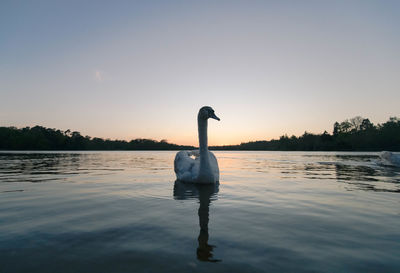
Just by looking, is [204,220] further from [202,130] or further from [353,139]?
[353,139]

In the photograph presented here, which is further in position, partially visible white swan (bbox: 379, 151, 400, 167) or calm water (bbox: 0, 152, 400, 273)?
partially visible white swan (bbox: 379, 151, 400, 167)

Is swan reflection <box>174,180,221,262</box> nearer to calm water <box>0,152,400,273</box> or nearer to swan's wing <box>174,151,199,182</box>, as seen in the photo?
calm water <box>0,152,400,273</box>

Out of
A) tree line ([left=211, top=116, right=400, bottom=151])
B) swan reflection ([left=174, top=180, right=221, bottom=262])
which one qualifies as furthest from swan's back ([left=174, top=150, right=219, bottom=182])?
tree line ([left=211, top=116, right=400, bottom=151])

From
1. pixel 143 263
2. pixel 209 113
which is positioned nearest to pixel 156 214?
pixel 143 263

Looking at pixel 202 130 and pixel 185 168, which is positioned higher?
pixel 202 130

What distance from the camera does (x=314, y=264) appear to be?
227 centimetres

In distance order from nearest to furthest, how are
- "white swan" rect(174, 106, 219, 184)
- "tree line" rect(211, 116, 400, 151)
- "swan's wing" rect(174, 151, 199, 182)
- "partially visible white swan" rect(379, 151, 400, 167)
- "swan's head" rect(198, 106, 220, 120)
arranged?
"white swan" rect(174, 106, 219, 184), "swan's head" rect(198, 106, 220, 120), "swan's wing" rect(174, 151, 199, 182), "partially visible white swan" rect(379, 151, 400, 167), "tree line" rect(211, 116, 400, 151)

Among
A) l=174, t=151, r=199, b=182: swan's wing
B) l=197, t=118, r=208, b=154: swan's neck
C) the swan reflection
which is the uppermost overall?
l=197, t=118, r=208, b=154: swan's neck

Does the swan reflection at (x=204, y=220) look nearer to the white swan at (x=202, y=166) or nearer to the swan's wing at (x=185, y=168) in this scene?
the white swan at (x=202, y=166)

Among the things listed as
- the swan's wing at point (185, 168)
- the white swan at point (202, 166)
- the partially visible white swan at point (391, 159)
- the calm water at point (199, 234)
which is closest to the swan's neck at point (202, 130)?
the white swan at point (202, 166)

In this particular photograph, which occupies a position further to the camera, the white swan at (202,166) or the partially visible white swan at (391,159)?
the partially visible white swan at (391,159)

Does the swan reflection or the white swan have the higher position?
the white swan

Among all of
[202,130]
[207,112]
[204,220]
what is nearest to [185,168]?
[202,130]

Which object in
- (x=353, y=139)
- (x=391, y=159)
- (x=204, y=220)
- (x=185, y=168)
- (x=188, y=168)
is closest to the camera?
(x=204, y=220)
